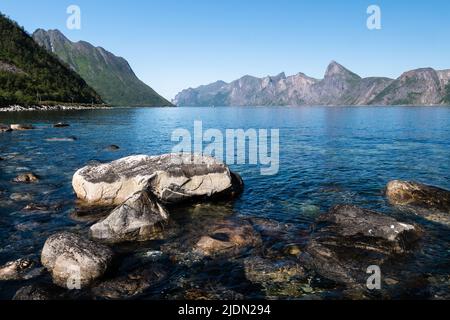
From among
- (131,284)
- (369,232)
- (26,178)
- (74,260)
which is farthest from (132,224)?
(26,178)

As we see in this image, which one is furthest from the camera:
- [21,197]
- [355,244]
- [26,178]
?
[26,178]

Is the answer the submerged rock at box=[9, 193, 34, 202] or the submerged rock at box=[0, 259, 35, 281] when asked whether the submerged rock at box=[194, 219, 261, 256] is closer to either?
the submerged rock at box=[0, 259, 35, 281]

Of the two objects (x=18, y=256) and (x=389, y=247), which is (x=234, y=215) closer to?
(x=389, y=247)

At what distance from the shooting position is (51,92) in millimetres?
195500

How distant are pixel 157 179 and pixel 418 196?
16.6 meters

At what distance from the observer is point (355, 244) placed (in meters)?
15.5

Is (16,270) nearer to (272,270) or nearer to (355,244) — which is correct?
(272,270)

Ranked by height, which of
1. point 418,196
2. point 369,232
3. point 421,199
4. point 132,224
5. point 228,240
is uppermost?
point 418,196

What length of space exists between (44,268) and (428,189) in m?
21.9

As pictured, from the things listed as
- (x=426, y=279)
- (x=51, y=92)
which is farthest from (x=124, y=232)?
(x=51, y=92)

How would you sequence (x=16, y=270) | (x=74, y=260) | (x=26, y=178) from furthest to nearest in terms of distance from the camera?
(x=26, y=178) < (x=16, y=270) < (x=74, y=260)

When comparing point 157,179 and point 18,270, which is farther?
point 157,179

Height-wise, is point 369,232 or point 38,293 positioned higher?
point 369,232

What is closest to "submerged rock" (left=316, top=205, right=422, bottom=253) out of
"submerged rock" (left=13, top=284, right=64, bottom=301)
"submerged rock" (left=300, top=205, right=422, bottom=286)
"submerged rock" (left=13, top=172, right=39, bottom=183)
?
"submerged rock" (left=300, top=205, right=422, bottom=286)
